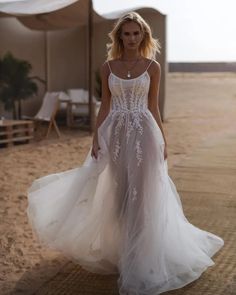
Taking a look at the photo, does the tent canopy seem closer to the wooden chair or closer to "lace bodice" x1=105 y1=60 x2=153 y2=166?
the wooden chair

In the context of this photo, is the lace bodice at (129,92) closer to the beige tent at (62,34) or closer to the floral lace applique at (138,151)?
the floral lace applique at (138,151)

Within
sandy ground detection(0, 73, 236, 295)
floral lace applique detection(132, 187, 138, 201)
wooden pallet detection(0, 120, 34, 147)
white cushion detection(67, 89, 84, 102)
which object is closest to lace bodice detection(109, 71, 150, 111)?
floral lace applique detection(132, 187, 138, 201)

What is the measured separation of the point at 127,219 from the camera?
3.27m

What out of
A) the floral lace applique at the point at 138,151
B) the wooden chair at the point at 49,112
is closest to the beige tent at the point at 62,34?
the wooden chair at the point at 49,112

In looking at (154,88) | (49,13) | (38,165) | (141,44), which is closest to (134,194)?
(154,88)

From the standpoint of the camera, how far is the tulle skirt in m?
3.19

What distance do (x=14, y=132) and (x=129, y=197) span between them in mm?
6054

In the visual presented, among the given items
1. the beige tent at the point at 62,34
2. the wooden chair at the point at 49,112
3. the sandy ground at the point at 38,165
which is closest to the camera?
the sandy ground at the point at 38,165

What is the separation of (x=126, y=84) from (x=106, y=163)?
0.52 m

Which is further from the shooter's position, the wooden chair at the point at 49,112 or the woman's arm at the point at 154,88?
the wooden chair at the point at 49,112

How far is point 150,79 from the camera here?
3193mm

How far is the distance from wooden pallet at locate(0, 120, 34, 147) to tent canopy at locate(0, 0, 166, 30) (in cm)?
207

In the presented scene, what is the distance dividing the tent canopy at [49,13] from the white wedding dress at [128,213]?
697cm

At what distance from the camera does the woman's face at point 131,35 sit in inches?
122
